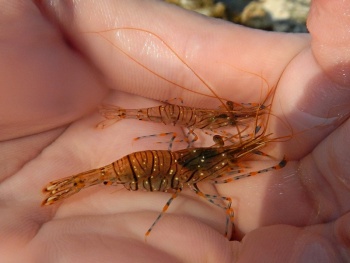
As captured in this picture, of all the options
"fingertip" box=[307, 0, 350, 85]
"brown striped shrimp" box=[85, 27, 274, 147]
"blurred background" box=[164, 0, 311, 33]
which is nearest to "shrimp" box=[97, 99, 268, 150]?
"brown striped shrimp" box=[85, 27, 274, 147]

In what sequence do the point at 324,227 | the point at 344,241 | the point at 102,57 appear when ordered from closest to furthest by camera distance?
the point at 344,241 < the point at 324,227 < the point at 102,57

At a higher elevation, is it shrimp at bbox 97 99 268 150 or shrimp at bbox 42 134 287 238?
shrimp at bbox 97 99 268 150

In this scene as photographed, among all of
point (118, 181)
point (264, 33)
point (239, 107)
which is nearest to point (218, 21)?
point (264, 33)

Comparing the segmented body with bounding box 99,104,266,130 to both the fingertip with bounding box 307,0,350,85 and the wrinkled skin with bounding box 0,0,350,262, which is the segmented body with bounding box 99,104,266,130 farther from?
the fingertip with bounding box 307,0,350,85

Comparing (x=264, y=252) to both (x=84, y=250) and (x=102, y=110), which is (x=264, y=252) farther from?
(x=102, y=110)

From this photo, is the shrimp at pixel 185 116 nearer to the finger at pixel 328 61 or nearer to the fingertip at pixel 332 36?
the finger at pixel 328 61

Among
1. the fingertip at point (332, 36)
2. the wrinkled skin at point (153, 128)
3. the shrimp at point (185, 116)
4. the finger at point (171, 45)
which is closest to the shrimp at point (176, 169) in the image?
the wrinkled skin at point (153, 128)
